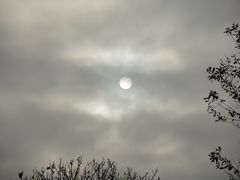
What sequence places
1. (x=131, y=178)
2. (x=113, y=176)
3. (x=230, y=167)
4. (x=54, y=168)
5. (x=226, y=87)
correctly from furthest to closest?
1. (x=131, y=178)
2. (x=113, y=176)
3. (x=54, y=168)
4. (x=226, y=87)
5. (x=230, y=167)

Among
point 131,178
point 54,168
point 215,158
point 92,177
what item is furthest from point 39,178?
point 215,158

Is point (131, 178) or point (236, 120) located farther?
point (131, 178)

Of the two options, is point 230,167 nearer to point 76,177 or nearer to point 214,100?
point 214,100

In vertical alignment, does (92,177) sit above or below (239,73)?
above

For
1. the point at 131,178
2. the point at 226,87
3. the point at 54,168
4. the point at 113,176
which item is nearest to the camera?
the point at 226,87

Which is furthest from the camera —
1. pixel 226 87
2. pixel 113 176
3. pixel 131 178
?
pixel 131 178

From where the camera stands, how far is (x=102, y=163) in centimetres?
3591

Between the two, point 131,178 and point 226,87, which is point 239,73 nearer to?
point 226,87

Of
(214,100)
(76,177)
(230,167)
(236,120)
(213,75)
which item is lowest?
(230,167)

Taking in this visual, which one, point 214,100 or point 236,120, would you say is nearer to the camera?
point 236,120

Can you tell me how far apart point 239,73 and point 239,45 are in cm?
112

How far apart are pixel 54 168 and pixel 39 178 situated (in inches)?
93.9

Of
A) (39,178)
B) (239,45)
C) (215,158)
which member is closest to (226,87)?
(239,45)

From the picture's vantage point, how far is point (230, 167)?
1192 cm
